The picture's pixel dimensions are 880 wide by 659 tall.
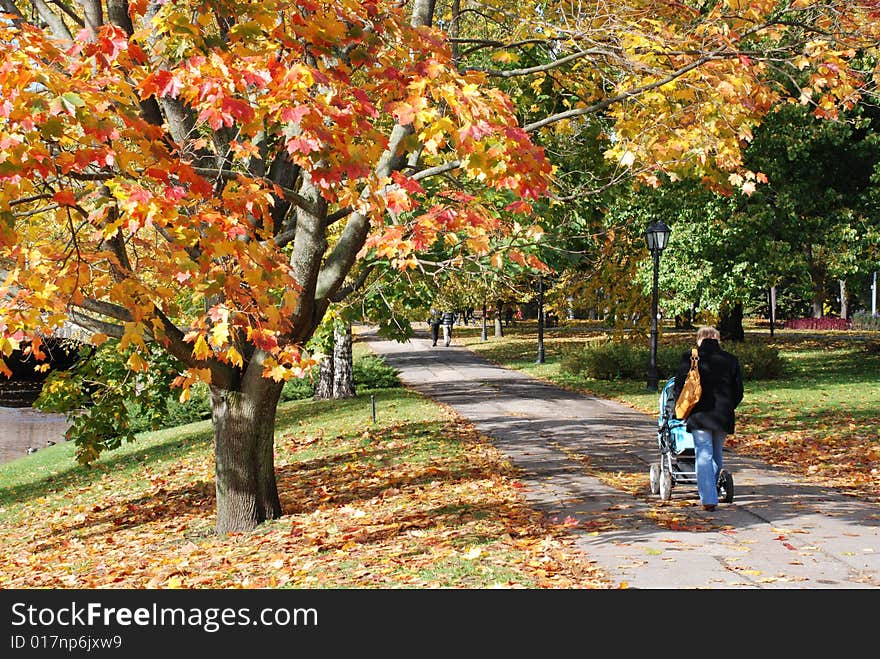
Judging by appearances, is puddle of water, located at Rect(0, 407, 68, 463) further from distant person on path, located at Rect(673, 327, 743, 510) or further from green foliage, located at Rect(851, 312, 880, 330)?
green foliage, located at Rect(851, 312, 880, 330)

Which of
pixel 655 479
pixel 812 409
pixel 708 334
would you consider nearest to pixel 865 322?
pixel 812 409

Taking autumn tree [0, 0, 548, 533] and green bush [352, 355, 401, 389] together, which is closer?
autumn tree [0, 0, 548, 533]

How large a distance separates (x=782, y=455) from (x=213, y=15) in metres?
9.70

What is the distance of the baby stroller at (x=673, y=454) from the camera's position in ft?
29.8

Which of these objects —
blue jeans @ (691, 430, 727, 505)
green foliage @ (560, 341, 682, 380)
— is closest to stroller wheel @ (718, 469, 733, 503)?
blue jeans @ (691, 430, 727, 505)

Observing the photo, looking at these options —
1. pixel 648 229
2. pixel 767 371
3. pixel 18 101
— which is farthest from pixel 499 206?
pixel 767 371

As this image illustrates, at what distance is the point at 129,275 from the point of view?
24.4ft

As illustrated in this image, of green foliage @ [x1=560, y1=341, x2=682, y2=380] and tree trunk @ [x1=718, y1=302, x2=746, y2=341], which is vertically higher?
tree trunk @ [x1=718, y1=302, x2=746, y2=341]

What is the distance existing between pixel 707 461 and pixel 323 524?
3.87 m

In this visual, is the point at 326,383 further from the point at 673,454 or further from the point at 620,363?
the point at 673,454

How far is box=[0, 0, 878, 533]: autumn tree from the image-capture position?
6.07 m

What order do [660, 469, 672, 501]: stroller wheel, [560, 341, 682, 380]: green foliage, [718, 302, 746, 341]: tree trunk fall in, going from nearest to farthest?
[660, 469, 672, 501]: stroller wheel, [560, 341, 682, 380]: green foliage, [718, 302, 746, 341]: tree trunk

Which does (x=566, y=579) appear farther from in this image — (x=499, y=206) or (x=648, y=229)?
(x=648, y=229)

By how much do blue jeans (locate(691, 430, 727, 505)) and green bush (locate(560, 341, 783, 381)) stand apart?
Answer: 54.5 ft
